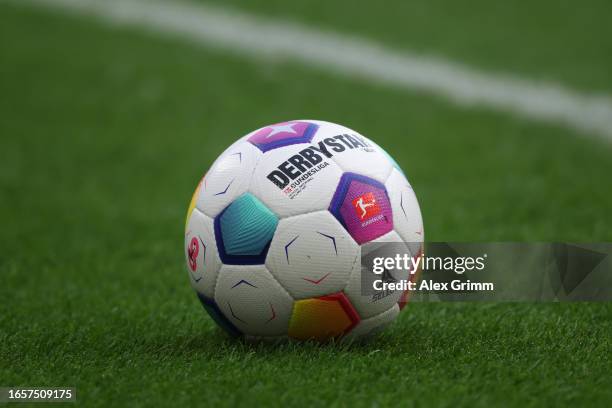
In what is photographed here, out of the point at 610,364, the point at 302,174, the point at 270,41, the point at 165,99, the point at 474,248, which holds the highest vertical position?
the point at 270,41

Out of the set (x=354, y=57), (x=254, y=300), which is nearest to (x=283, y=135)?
(x=254, y=300)

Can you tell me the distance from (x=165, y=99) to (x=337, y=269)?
9801 mm

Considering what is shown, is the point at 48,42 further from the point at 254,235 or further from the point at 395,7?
the point at 254,235

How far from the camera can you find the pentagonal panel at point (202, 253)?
4176mm

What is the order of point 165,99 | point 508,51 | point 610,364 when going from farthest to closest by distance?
1. point 508,51
2. point 165,99
3. point 610,364

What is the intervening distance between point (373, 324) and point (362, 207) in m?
0.61

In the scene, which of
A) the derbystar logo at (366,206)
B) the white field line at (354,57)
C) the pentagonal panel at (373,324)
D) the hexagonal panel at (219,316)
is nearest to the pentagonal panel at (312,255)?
the derbystar logo at (366,206)

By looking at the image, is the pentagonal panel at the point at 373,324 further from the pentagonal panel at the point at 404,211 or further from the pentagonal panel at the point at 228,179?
the pentagonal panel at the point at 228,179

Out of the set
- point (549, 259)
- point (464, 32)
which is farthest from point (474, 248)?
point (464, 32)

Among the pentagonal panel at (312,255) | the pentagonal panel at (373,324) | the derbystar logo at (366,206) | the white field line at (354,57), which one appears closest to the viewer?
the pentagonal panel at (312,255)

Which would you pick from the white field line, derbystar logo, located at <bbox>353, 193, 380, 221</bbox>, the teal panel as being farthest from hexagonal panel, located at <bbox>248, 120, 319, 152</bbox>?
the white field line

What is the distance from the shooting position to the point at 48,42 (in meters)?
15.9

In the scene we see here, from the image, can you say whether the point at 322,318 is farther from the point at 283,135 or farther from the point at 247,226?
the point at 283,135

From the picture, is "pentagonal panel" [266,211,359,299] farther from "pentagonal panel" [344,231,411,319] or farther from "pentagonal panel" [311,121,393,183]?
"pentagonal panel" [311,121,393,183]
